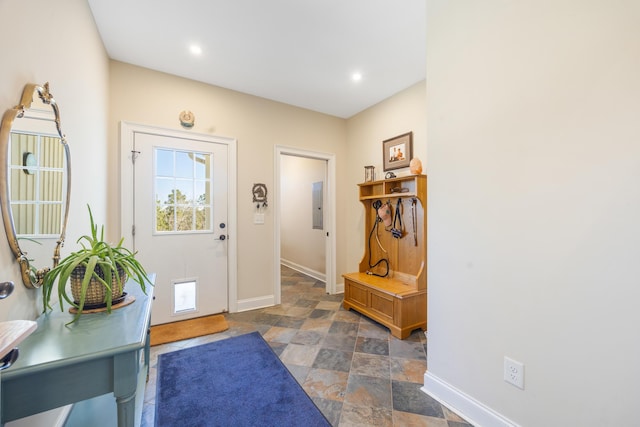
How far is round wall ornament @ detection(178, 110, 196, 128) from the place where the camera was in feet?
9.16

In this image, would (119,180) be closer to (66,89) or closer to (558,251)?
(66,89)

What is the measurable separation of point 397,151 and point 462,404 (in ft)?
8.03

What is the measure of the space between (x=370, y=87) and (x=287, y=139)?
1199mm

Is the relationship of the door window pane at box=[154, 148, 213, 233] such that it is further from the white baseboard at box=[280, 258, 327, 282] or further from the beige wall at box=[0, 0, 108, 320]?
the white baseboard at box=[280, 258, 327, 282]

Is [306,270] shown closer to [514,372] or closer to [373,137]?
[373,137]

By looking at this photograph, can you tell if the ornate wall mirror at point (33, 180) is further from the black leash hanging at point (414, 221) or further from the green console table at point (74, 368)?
the black leash hanging at point (414, 221)

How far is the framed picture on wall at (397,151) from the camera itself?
118 inches

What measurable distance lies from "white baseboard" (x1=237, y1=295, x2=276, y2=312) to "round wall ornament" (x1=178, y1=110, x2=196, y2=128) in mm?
2070

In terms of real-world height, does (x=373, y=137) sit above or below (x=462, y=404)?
above

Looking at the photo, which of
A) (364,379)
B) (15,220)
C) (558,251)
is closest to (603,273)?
(558,251)

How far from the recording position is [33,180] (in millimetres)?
1134

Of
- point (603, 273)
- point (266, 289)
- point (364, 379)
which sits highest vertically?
point (603, 273)

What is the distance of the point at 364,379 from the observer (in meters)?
1.87

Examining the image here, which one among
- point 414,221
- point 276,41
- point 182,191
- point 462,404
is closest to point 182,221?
point 182,191
